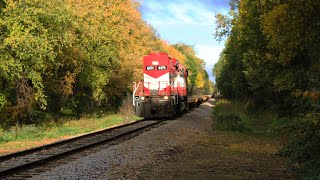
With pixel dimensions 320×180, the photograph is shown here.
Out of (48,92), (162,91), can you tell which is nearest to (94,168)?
(162,91)

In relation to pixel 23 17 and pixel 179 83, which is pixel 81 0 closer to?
pixel 179 83

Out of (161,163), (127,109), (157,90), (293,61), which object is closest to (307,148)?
(161,163)

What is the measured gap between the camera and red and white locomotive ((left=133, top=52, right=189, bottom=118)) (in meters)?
26.4

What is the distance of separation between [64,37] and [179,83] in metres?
12.0

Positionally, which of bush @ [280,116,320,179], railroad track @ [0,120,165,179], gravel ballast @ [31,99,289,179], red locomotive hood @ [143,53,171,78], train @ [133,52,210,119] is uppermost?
red locomotive hood @ [143,53,171,78]

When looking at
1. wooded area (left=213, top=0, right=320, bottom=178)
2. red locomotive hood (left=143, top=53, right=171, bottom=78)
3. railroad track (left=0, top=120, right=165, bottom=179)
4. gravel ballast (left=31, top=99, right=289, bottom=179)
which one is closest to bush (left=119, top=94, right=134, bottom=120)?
red locomotive hood (left=143, top=53, right=171, bottom=78)

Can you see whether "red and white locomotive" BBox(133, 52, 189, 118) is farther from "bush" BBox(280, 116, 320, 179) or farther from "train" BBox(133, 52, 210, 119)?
"bush" BBox(280, 116, 320, 179)

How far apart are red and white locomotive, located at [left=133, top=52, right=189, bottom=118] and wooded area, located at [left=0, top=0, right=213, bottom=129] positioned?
14.3 feet

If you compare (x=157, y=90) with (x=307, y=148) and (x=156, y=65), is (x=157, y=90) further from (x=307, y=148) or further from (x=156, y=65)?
(x=307, y=148)

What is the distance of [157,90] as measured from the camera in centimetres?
2719

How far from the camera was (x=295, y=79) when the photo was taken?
1802 cm

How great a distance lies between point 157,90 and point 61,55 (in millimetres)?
7068

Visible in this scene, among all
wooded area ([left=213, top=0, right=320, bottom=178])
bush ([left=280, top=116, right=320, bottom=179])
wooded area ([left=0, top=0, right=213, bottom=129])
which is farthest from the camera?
wooded area ([left=0, top=0, right=213, bottom=129])

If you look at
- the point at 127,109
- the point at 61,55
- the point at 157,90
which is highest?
the point at 61,55
